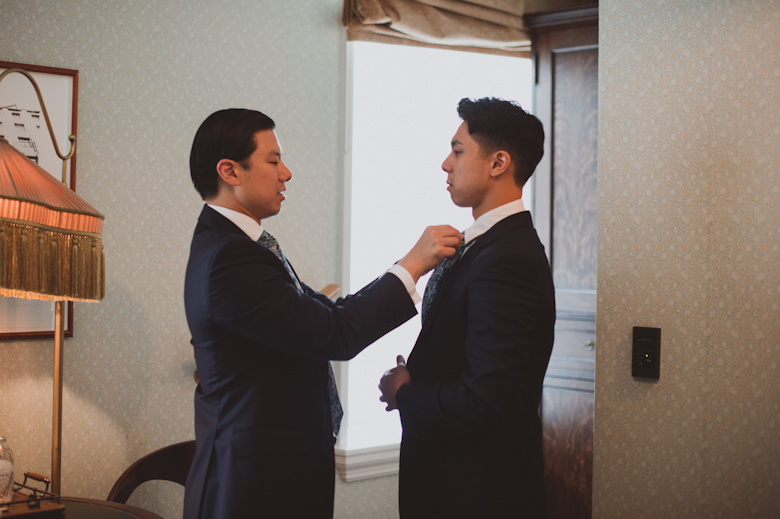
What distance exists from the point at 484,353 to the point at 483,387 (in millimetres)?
71

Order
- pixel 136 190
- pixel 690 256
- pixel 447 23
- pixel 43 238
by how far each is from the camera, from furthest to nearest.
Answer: pixel 447 23 → pixel 136 190 → pixel 690 256 → pixel 43 238

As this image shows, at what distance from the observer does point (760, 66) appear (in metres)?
1.85

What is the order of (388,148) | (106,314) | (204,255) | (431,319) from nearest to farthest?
(204,255) < (431,319) < (106,314) < (388,148)

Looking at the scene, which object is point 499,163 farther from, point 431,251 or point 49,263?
point 49,263

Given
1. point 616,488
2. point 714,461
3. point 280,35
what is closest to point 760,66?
point 714,461

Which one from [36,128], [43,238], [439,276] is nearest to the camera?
[439,276]

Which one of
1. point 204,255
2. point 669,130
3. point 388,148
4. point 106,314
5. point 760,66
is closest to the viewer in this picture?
point 204,255

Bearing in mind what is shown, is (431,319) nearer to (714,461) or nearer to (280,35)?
(714,461)

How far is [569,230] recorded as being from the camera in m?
3.16

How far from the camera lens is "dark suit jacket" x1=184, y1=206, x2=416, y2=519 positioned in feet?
4.20

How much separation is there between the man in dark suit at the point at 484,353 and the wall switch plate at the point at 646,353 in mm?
726

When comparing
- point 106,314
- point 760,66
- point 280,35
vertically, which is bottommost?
point 106,314

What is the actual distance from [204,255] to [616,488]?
5.23 ft

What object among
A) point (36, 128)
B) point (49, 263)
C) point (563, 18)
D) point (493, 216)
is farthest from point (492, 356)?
point (563, 18)
